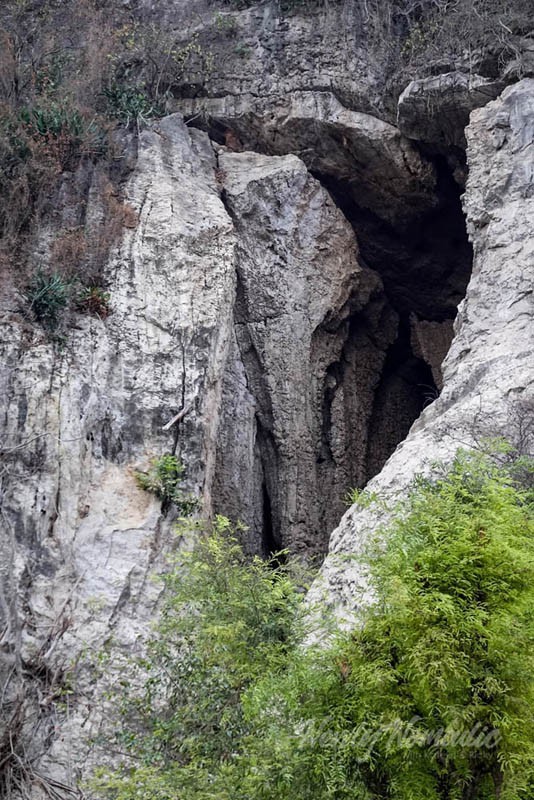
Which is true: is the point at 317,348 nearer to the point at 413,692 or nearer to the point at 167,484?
the point at 167,484

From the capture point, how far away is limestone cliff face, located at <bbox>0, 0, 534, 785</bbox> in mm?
11172

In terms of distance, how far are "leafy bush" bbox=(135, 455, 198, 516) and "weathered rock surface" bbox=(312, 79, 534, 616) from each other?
7.00 ft

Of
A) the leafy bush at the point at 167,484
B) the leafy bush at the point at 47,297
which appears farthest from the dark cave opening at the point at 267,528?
the leafy bush at the point at 47,297

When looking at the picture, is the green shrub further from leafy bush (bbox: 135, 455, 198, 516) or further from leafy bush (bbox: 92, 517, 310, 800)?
leafy bush (bbox: 92, 517, 310, 800)

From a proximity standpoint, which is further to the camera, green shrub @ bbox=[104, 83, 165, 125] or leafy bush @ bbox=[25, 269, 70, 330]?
green shrub @ bbox=[104, 83, 165, 125]

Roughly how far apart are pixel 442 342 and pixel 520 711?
41.2 feet

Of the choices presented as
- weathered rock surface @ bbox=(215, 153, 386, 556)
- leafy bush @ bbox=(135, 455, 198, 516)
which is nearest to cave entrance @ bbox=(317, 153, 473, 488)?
weathered rock surface @ bbox=(215, 153, 386, 556)

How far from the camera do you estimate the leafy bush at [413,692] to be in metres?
6.77

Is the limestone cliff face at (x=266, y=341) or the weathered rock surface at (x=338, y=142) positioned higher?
the weathered rock surface at (x=338, y=142)

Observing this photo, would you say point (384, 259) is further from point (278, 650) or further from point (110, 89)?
point (278, 650)

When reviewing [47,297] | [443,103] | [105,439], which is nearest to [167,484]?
[105,439]

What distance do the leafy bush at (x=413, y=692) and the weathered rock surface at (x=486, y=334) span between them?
3.73ft

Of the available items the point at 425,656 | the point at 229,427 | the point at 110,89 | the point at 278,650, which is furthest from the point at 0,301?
the point at 425,656

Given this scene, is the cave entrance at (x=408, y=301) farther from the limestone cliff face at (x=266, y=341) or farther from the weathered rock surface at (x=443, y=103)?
the weathered rock surface at (x=443, y=103)
